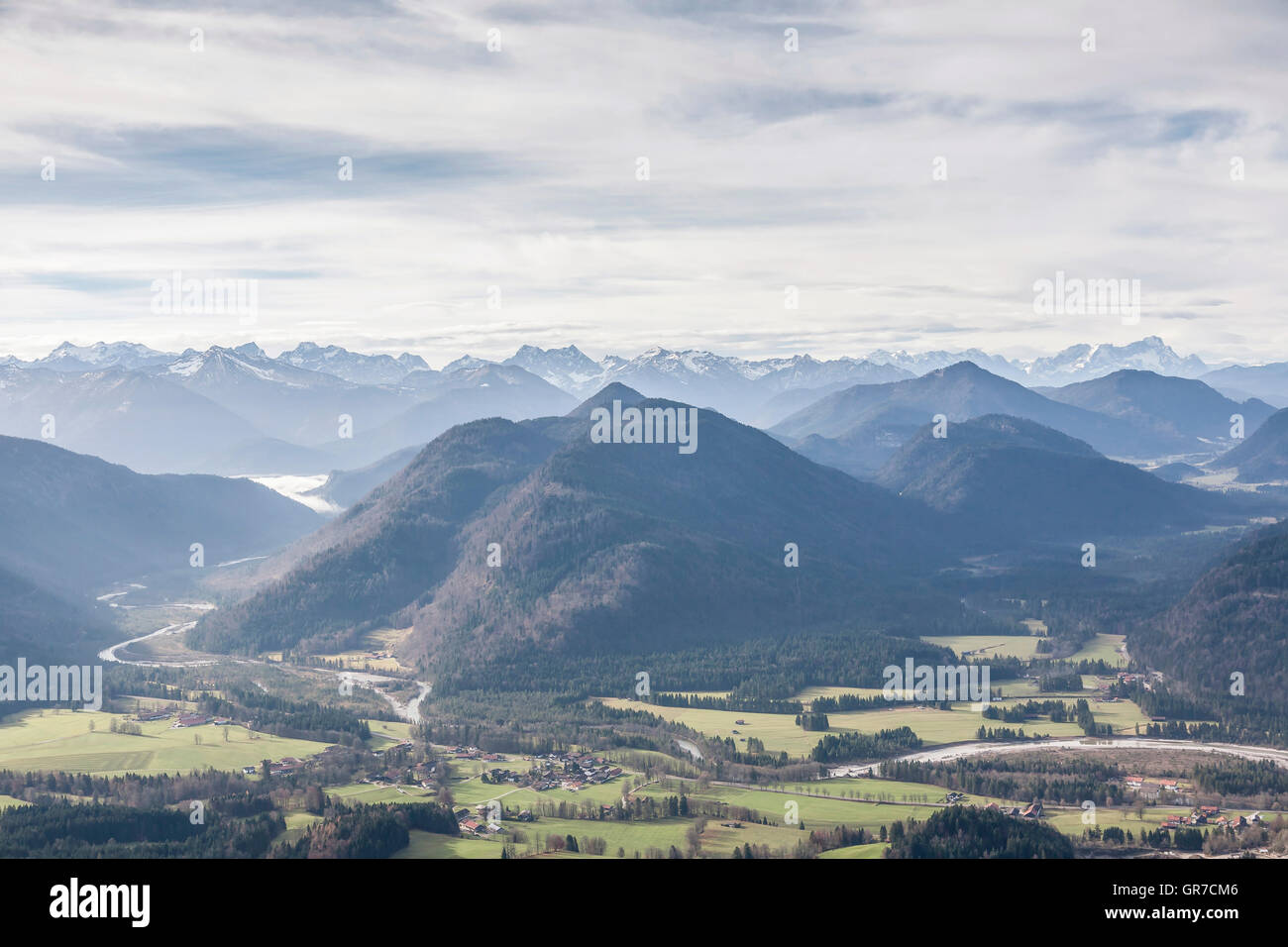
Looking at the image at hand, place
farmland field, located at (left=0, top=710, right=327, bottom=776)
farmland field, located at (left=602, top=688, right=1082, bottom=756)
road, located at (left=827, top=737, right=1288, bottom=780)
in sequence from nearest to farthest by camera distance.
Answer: road, located at (left=827, top=737, right=1288, bottom=780), farmland field, located at (left=0, top=710, right=327, bottom=776), farmland field, located at (left=602, top=688, right=1082, bottom=756)

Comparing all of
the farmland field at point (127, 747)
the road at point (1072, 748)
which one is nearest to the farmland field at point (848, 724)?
the road at point (1072, 748)

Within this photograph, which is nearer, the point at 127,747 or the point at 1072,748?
the point at 1072,748

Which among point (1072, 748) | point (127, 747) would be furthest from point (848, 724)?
point (127, 747)

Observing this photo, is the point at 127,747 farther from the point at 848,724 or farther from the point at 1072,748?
the point at 1072,748

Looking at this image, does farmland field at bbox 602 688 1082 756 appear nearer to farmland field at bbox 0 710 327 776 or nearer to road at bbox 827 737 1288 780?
road at bbox 827 737 1288 780

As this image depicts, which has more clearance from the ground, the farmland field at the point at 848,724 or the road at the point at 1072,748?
the farmland field at the point at 848,724

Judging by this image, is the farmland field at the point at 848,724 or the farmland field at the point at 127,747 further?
the farmland field at the point at 848,724

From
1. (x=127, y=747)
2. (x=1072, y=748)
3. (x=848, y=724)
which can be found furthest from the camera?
(x=848, y=724)

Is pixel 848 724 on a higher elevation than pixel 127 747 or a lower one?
lower

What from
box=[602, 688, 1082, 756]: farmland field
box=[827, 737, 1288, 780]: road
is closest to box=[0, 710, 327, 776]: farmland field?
box=[602, 688, 1082, 756]: farmland field

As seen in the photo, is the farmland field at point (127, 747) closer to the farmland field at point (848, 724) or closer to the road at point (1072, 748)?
the farmland field at point (848, 724)
